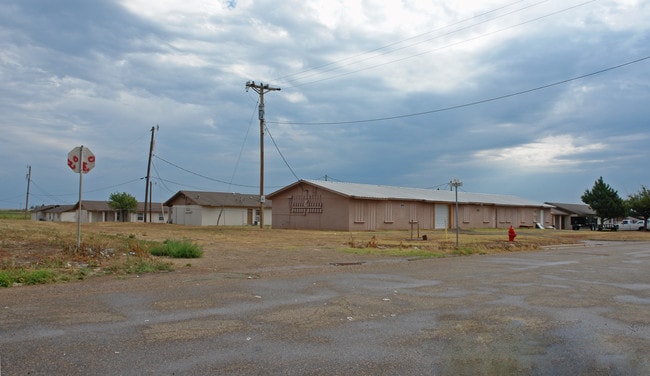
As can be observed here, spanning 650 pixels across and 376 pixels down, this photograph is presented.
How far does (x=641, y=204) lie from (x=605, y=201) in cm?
653

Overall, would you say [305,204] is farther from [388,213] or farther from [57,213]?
[57,213]

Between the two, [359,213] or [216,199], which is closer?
[359,213]

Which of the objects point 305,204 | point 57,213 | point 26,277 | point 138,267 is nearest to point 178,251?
point 138,267

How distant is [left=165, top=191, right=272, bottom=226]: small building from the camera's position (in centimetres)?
6028

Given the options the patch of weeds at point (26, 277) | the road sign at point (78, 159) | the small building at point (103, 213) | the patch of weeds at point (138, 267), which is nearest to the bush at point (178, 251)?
the patch of weeds at point (138, 267)

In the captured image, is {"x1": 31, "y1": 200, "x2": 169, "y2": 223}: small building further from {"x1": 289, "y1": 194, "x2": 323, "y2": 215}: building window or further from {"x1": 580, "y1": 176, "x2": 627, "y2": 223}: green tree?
{"x1": 580, "y1": 176, "x2": 627, "y2": 223}: green tree

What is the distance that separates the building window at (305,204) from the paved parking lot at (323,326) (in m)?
31.3

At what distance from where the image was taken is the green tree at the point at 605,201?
65688 mm

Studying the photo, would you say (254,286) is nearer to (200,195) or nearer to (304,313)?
(304,313)

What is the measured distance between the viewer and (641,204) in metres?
59.8

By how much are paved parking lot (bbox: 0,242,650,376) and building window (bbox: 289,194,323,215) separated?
3129cm

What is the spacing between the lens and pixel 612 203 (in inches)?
2584

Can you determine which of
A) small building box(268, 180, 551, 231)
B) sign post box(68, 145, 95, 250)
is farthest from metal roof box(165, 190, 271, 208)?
sign post box(68, 145, 95, 250)

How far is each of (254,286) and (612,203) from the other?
215ft
